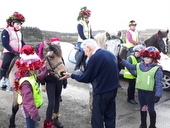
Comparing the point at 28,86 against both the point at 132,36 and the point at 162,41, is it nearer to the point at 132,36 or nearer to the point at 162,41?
the point at 132,36

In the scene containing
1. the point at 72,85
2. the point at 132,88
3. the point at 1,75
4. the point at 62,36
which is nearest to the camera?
the point at 1,75

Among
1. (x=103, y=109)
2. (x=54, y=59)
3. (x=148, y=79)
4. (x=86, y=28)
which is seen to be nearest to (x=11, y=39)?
(x=54, y=59)

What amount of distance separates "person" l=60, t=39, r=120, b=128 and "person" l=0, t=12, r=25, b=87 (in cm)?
197

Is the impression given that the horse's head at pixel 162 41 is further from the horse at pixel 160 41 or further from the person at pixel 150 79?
the person at pixel 150 79

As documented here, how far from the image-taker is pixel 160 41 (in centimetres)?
741

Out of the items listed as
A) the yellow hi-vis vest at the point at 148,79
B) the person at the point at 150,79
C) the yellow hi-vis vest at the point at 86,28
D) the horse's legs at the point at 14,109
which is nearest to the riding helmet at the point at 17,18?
the horse's legs at the point at 14,109

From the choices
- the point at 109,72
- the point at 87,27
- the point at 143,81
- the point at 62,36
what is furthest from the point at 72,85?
the point at 109,72

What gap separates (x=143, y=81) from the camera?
4.12m

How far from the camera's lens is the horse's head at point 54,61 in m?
3.76

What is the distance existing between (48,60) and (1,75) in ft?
5.30

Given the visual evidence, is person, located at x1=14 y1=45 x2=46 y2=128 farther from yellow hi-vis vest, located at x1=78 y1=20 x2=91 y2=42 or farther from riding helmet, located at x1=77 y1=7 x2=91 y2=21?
riding helmet, located at x1=77 y1=7 x2=91 y2=21

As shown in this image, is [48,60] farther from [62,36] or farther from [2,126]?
[62,36]

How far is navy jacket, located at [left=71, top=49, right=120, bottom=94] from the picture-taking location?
3.34 meters

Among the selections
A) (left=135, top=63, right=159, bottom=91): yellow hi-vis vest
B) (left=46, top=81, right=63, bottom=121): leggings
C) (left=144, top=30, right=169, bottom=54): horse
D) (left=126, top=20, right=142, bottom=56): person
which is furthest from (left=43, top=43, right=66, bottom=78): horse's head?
(left=144, top=30, right=169, bottom=54): horse
